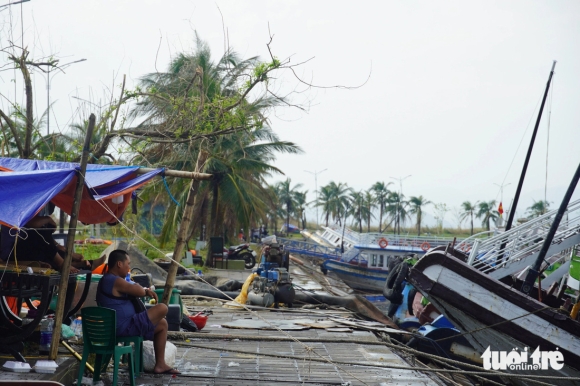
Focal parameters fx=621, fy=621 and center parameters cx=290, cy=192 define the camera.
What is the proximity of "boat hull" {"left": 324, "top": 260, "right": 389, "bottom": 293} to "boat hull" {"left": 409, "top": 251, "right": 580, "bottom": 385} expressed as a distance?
25984 mm

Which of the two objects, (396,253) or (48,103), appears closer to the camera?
(48,103)

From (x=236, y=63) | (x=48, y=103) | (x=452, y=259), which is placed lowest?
(x=452, y=259)

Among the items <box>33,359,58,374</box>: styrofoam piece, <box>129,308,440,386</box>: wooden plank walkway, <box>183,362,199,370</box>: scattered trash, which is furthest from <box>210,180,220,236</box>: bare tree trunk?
<box>33,359,58,374</box>: styrofoam piece

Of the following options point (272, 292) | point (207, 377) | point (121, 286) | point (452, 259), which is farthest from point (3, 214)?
point (272, 292)

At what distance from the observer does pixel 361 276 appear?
37906 millimetres

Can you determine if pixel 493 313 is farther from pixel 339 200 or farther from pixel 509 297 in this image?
pixel 339 200

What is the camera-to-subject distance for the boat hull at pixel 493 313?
940 cm

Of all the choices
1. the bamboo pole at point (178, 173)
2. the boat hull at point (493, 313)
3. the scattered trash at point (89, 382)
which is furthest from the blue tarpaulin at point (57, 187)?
the boat hull at point (493, 313)

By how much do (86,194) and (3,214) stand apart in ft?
A: 5.94

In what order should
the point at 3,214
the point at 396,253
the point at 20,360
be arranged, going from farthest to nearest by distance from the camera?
the point at 396,253 → the point at 20,360 → the point at 3,214

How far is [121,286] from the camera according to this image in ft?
21.0

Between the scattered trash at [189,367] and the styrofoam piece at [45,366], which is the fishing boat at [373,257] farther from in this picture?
the styrofoam piece at [45,366]

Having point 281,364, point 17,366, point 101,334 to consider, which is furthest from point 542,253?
point 17,366

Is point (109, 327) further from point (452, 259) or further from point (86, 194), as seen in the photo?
point (452, 259)
